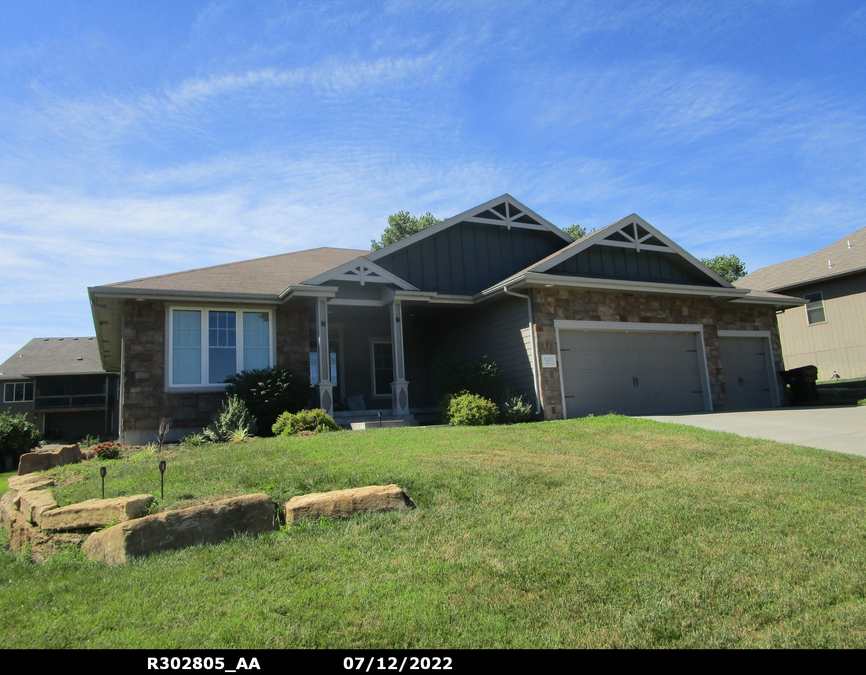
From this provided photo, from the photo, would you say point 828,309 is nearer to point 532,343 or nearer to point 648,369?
point 648,369

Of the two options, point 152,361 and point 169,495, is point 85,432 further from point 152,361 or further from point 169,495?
point 169,495

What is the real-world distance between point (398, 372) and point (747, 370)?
10254 millimetres

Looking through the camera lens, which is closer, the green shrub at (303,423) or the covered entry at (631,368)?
the green shrub at (303,423)

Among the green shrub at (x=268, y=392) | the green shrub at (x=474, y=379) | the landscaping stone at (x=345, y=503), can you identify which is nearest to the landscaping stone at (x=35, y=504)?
the landscaping stone at (x=345, y=503)

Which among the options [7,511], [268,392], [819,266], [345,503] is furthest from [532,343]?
[819,266]

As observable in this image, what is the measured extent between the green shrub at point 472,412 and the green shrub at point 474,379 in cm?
85

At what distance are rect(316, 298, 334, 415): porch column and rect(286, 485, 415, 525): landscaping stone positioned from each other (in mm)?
7333

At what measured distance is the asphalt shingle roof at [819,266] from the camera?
69.0 feet

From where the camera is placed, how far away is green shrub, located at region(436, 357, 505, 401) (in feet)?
44.9

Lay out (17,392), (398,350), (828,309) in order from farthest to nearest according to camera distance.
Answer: (17,392), (828,309), (398,350)

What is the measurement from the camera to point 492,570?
13.4 feet

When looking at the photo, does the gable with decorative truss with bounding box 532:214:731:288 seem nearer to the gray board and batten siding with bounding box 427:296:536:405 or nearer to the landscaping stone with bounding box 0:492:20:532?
the gray board and batten siding with bounding box 427:296:536:405

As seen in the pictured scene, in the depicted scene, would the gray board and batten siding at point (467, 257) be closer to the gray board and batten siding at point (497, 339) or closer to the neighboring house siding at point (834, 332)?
the gray board and batten siding at point (497, 339)

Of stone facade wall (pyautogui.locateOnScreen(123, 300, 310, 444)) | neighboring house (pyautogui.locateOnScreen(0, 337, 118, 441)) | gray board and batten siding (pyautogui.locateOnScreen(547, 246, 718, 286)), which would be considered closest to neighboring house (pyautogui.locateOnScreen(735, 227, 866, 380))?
gray board and batten siding (pyautogui.locateOnScreen(547, 246, 718, 286))
